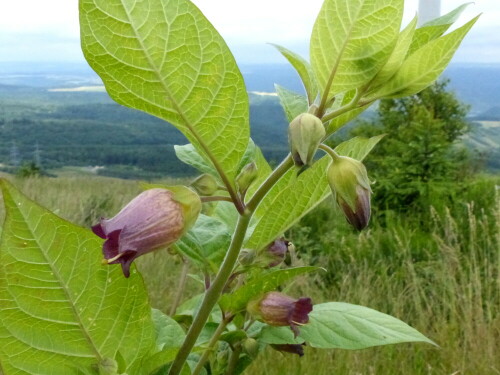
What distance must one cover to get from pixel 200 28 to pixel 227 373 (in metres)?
0.28

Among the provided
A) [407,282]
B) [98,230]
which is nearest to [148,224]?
[98,230]

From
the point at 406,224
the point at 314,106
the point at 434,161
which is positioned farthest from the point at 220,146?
the point at 434,161

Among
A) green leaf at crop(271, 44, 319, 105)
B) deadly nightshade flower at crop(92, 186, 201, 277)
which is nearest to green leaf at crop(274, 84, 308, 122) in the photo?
green leaf at crop(271, 44, 319, 105)

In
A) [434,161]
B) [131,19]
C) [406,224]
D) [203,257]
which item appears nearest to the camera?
[131,19]

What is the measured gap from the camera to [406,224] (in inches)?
160

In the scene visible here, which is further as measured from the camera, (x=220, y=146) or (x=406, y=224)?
(x=406, y=224)

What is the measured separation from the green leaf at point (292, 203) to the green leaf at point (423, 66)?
0.07m

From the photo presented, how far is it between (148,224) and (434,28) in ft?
0.81

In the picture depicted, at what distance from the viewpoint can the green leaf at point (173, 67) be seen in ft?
1.18

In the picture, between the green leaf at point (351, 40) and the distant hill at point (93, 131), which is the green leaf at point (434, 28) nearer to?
the green leaf at point (351, 40)

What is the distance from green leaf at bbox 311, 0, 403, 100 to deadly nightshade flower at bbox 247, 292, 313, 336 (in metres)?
0.14

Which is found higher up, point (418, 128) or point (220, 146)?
point (220, 146)

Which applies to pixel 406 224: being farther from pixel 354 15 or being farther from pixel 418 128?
pixel 354 15

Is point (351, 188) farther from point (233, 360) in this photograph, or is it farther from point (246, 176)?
point (233, 360)
